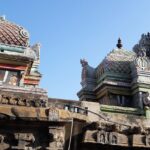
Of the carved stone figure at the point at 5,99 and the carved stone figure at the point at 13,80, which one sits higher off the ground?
the carved stone figure at the point at 13,80

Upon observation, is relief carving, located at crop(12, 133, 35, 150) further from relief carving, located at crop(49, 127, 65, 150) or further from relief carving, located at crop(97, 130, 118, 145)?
relief carving, located at crop(97, 130, 118, 145)

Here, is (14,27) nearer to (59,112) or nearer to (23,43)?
(23,43)

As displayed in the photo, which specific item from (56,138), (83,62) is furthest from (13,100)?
(83,62)

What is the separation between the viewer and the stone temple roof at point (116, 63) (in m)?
16.4

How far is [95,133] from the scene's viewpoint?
8.33 meters

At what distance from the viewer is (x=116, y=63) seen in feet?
54.4

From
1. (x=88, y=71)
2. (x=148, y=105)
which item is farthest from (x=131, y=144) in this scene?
(x=88, y=71)

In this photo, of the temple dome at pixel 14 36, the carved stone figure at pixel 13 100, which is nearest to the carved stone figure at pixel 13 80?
the temple dome at pixel 14 36

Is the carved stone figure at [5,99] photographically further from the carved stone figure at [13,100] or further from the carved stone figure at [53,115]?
the carved stone figure at [53,115]

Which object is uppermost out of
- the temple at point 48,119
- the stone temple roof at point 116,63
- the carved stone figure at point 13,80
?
the stone temple roof at point 116,63

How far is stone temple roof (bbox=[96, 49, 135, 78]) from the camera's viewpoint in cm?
1642

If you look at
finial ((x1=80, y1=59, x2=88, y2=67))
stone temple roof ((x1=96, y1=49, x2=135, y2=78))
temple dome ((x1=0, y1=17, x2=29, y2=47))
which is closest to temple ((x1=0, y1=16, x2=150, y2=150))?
temple dome ((x1=0, y1=17, x2=29, y2=47))

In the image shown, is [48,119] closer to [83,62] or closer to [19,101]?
[19,101]

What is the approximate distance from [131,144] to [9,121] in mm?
3003
